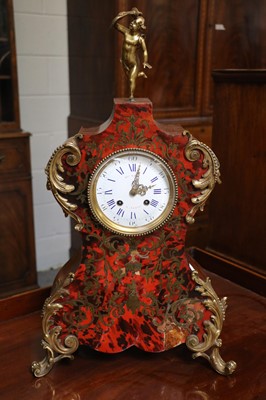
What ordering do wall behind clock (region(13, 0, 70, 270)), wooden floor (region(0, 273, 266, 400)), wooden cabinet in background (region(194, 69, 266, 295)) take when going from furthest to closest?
wall behind clock (region(13, 0, 70, 270)), wooden cabinet in background (region(194, 69, 266, 295)), wooden floor (region(0, 273, 266, 400))

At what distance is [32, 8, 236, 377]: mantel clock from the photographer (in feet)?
2.72

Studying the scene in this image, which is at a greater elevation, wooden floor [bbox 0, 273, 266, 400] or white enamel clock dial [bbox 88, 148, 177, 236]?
white enamel clock dial [bbox 88, 148, 177, 236]

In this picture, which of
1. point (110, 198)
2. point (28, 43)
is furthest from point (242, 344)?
point (28, 43)

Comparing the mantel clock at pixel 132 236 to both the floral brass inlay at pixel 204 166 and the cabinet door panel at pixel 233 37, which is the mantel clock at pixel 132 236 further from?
the cabinet door panel at pixel 233 37

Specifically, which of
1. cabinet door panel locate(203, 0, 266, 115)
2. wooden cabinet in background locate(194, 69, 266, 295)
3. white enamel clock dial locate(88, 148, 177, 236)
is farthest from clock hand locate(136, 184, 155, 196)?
cabinet door panel locate(203, 0, 266, 115)

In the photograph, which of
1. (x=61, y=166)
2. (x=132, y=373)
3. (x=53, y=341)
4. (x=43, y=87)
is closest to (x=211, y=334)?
(x=132, y=373)

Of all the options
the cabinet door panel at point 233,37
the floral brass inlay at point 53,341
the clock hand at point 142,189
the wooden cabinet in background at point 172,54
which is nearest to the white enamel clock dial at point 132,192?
the clock hand at point 142,189

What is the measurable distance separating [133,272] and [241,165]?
0.55 metres

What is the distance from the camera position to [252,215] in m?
1.26

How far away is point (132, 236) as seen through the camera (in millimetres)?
855

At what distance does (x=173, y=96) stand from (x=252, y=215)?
43.2 inches

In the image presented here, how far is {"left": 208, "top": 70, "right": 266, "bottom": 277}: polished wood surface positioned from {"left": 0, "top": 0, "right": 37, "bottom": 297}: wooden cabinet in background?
1010mm

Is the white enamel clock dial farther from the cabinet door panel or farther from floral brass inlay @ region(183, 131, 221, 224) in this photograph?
the cabinet door panel

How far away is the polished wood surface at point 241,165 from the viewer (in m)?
1.22
